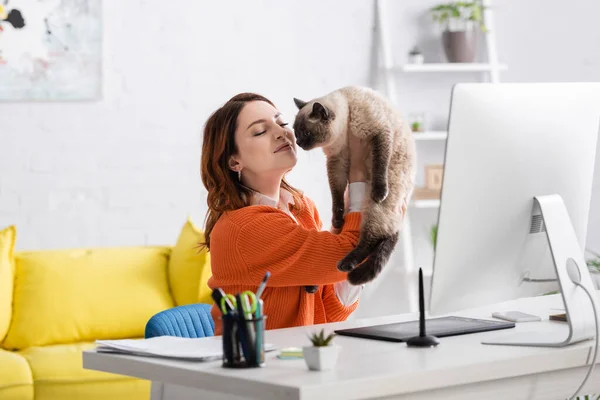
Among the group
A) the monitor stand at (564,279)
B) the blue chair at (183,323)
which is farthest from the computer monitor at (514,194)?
the blue chair at (183,323)

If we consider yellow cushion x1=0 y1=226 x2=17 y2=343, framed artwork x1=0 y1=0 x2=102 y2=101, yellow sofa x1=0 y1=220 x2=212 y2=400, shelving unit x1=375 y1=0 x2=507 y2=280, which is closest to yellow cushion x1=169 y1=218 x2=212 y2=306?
yellow sofa x1=0 y1=220 x2=212 y2=400

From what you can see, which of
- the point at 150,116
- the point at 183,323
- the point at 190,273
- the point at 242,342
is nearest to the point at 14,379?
the point at 190,273

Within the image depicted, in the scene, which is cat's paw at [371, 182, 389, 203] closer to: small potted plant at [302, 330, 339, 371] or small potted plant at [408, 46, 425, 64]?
small potted plant at [302, 330, 339, 371]

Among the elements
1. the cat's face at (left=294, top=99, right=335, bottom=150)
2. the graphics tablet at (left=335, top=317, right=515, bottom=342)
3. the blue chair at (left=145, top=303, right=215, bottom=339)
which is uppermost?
the cat's face at (left=294, top=99, right=335, bottom=150)

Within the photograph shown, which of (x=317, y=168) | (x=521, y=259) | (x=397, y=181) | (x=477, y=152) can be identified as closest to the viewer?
(x=477, y=152)

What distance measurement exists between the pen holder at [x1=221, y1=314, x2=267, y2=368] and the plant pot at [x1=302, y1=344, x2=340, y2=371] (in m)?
0.10

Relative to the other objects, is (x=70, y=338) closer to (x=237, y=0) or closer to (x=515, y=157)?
(x=237, y=0)

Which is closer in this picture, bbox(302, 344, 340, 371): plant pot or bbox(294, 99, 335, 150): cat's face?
bbox(302, 344, 340, 371): plant pot

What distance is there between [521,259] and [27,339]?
2358 mm

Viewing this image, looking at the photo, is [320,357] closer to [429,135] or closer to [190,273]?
[190,273]

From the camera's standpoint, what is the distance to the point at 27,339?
3.42 m

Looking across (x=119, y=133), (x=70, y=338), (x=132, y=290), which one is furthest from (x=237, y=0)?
(x=70, y=338)

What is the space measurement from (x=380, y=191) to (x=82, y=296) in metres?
2.12

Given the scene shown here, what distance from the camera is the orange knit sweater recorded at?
6.03ft
